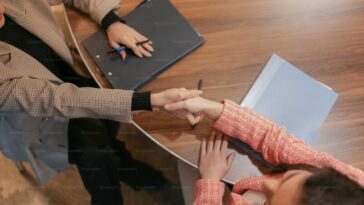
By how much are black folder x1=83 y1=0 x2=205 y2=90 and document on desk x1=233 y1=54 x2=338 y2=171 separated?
20cm

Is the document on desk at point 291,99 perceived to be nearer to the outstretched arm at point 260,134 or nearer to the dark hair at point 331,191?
the outstretched arm at point 260,134

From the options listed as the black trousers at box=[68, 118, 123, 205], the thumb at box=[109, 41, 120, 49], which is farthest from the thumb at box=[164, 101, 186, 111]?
the black trousers at box=[68, 118, 123, 205]

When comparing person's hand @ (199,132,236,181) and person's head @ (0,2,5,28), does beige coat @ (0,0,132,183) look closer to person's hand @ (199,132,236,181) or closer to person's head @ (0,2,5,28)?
person's head @ (0,2,5,28)

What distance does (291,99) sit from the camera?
0.91 metres

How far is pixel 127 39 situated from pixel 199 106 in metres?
0.25

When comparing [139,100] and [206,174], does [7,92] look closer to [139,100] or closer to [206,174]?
[139,100]

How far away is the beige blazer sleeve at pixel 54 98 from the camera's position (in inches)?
34.0

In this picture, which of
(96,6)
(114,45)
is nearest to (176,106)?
(114,45)

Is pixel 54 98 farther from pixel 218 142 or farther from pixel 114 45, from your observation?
pixel 218 142

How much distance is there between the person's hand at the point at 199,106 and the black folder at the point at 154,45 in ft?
0.36

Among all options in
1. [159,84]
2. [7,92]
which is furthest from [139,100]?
[7,92]

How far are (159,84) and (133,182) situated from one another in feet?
2.14

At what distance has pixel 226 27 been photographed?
990mm

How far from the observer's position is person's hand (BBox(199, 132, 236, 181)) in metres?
0.85
